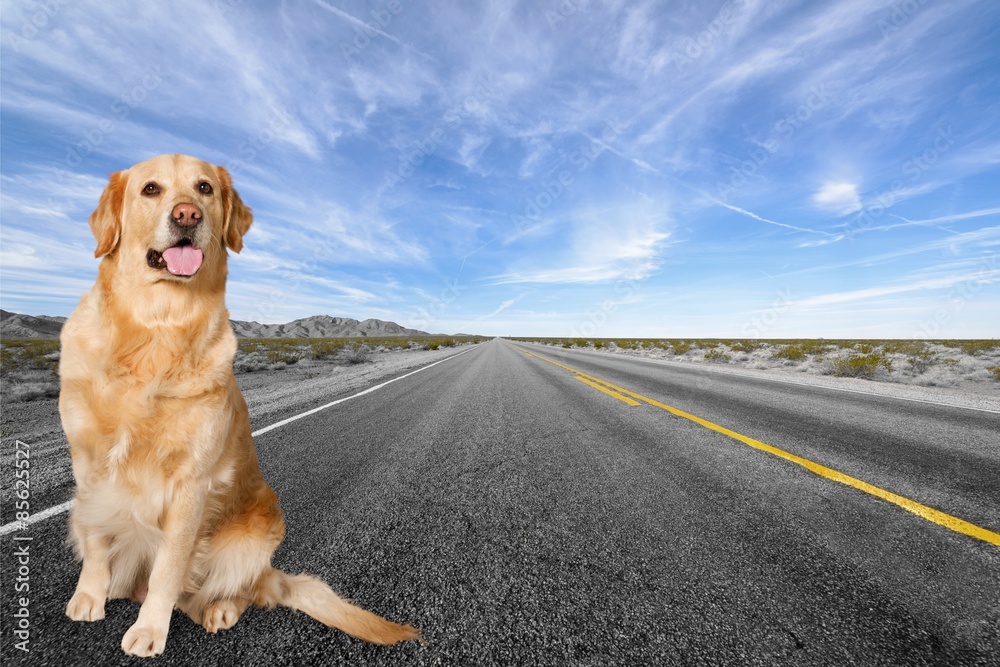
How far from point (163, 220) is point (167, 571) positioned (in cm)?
141

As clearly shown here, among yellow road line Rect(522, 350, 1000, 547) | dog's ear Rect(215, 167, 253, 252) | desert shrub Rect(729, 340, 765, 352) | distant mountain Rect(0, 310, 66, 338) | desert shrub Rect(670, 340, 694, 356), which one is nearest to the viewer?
dog's ear Rect(215, 167, 253, 252)

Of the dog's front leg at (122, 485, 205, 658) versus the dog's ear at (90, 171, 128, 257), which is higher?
the dog's ear at (90, 171, 128, 257)

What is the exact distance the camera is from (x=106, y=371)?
152 cm

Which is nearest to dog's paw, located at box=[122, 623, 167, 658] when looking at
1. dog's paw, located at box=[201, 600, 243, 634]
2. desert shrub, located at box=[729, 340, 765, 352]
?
dog's paw, located at box=[201, 600, 243, 634]

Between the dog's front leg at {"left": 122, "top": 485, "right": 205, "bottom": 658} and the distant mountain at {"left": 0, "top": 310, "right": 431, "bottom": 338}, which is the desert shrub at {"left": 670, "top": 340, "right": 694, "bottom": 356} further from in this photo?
the dog's front leg at {"left": 122, "top": 485, "right": 205, "bottom": 658}

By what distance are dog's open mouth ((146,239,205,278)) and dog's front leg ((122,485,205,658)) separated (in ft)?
2.91

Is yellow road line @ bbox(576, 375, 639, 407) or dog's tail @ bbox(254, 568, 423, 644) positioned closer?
dog's tail @ bbox(254, 568, 423, 644)

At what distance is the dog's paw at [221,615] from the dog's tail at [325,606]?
0.08 metres

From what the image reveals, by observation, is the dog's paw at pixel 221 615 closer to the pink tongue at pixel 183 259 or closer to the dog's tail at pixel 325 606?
the dog's tail at pixel 325 606

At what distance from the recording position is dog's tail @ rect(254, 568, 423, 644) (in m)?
1.44

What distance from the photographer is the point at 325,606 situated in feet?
5.00

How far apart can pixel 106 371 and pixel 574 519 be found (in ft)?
8.00

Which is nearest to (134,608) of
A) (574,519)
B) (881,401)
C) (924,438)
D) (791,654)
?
(574,519)

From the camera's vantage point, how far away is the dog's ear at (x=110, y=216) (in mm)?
1778
